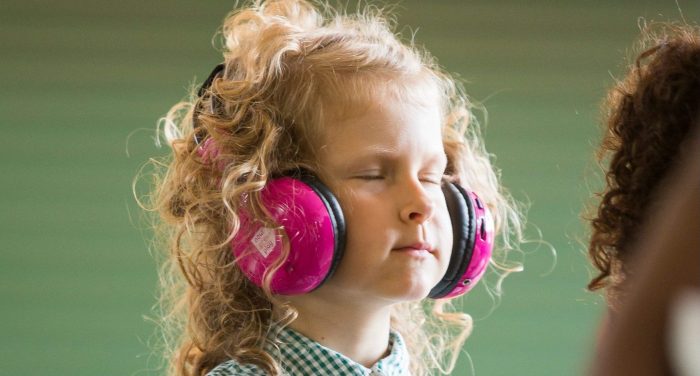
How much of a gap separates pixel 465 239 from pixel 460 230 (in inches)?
0.7

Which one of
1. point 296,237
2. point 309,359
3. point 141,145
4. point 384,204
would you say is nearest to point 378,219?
point 384,204

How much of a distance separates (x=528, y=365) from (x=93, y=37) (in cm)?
212

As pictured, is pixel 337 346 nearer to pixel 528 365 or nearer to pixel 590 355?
pixel 590 355

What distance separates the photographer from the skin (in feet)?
4.66

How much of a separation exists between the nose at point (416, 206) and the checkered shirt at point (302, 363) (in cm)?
25

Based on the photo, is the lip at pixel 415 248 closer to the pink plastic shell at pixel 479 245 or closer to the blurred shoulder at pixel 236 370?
the pink plastic shell at pixel 479 245

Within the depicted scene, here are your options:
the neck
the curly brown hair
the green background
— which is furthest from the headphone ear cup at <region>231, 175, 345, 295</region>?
the green background

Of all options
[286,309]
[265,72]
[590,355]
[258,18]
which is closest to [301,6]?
[258,18]

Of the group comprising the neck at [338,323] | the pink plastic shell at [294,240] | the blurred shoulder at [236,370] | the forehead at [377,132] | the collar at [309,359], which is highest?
the forehead at [377,132]

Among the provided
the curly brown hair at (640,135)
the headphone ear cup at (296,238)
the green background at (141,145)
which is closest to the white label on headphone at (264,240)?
the headphone ear cup at (296,238)

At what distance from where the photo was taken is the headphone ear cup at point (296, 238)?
1359 millimetres

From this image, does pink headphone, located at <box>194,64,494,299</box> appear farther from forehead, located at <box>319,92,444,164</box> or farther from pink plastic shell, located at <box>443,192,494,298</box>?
pink plastic shell, located at <box>443,192,494,298</box>

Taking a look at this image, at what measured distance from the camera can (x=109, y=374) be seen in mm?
3557

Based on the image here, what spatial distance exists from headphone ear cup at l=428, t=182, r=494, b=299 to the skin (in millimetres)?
36
